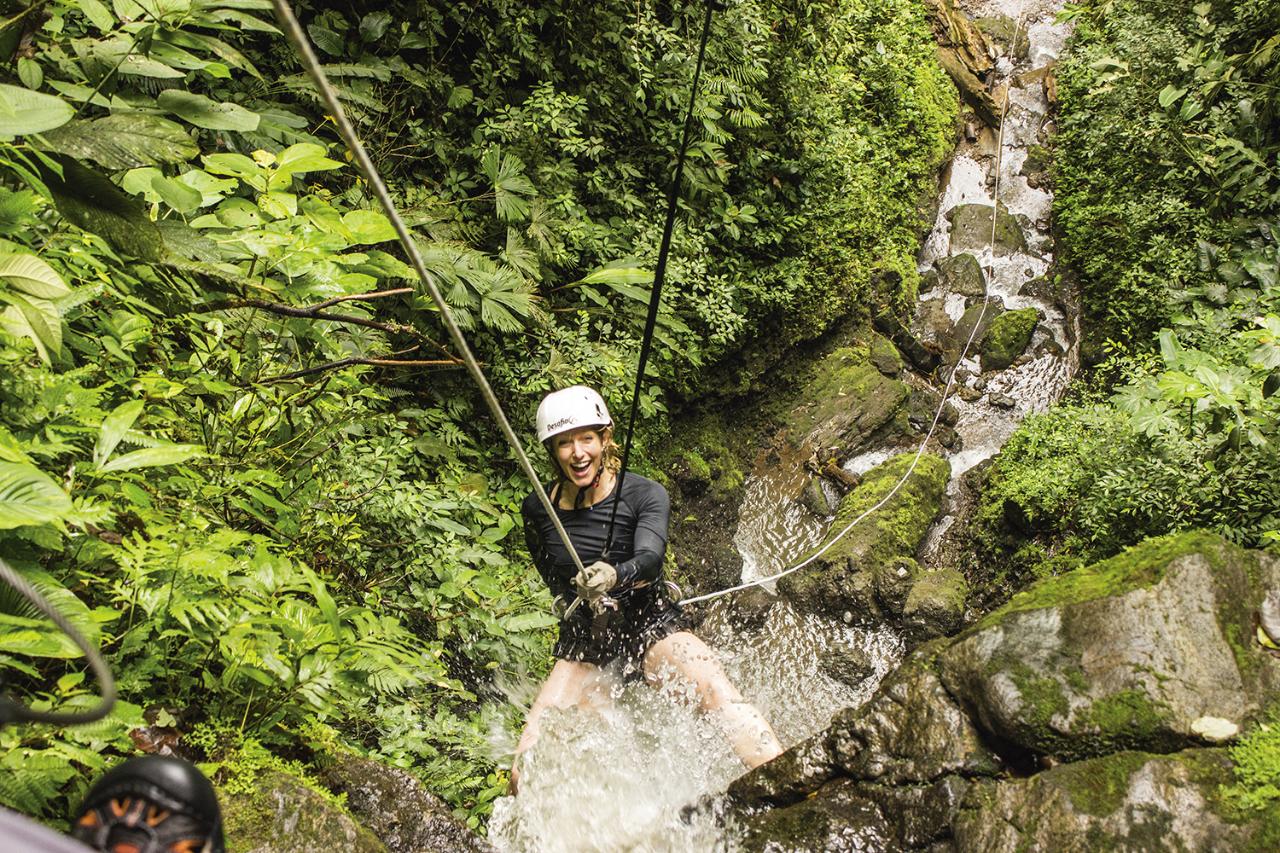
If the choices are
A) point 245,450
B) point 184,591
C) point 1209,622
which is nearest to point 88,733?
point 184,591

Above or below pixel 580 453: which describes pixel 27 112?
above

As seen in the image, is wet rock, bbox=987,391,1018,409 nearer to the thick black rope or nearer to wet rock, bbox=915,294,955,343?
wet rock, bbox=915,294,955,343

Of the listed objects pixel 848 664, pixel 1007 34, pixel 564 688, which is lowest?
pixel 848 664

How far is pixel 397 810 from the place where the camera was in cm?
285

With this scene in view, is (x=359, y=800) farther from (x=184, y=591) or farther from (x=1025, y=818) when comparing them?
(x=1025, y=818)

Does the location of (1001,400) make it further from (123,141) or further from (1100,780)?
(123,141)

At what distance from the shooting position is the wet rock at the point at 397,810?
2781 millimetres

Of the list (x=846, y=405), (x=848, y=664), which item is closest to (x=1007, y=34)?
(x=846, y=405)

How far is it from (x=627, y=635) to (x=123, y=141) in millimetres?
3299

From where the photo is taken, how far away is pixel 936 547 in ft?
24.3

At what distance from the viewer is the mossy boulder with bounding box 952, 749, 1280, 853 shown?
2.59 m

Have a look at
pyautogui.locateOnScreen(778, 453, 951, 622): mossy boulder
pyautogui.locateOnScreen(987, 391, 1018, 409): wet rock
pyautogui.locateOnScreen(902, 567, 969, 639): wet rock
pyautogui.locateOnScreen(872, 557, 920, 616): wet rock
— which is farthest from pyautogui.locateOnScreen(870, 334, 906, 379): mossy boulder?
pyautogui.locateOnScreen(902, 567, 969, 639): wet rock

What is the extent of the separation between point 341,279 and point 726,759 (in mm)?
3066

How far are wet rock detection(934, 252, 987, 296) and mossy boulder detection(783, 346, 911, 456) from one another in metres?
2.10
